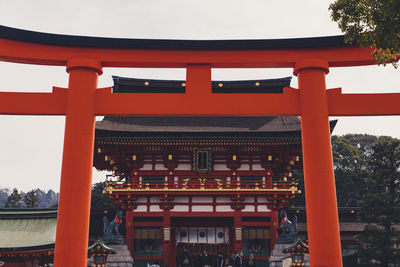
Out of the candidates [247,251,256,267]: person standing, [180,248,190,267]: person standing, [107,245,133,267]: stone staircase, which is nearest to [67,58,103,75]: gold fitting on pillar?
[107,245,133,267]: stone staircase

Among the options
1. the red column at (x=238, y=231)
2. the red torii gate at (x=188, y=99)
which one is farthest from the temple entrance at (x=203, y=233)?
the red torii gate at (x=188, y=99)

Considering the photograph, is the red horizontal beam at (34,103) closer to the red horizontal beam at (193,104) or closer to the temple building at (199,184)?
the red horizontal beam at (193,104)

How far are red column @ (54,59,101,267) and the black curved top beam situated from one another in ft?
1.77

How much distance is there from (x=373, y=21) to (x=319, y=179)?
3285 millimetres

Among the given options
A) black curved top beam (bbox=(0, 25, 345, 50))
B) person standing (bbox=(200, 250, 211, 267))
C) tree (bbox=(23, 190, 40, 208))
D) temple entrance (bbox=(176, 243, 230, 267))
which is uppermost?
tree (bbox=(23, 190, 40, 208))

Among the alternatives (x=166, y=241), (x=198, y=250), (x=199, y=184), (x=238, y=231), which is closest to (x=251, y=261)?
(x=238, y=231)

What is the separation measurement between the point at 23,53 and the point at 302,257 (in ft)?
41.8

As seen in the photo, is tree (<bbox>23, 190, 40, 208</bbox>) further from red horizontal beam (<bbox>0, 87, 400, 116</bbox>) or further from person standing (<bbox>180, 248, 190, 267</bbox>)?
red horizontal beam (<bbox>0, 87, 400, 116</bbox>)

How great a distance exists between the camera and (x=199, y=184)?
18.4m

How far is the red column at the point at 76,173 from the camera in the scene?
7727 millimetres

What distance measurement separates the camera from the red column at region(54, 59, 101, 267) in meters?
7.73

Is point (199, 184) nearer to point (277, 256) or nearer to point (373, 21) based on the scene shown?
point (277, 256)

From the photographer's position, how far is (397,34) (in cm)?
677

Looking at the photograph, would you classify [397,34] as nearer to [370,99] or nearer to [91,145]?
[370,99]
